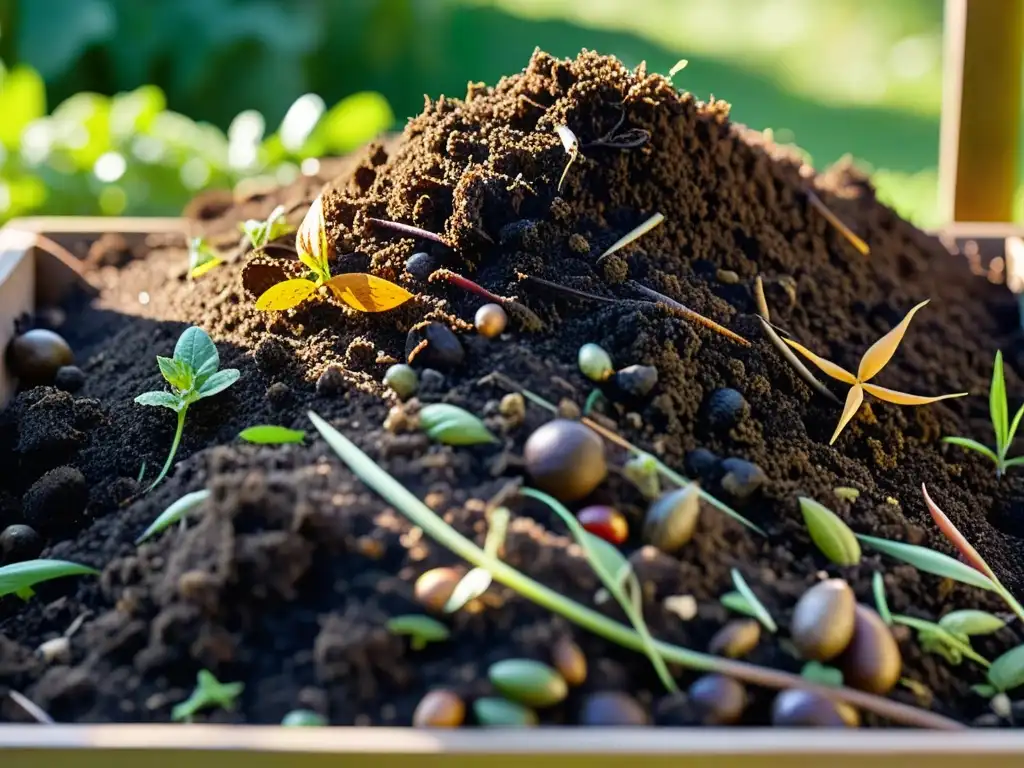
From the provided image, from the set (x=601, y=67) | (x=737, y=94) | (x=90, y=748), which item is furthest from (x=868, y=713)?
(x=737, y=94)

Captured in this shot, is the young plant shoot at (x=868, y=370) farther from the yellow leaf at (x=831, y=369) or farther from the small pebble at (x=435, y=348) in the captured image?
the small pebble at (x=435, y=348)

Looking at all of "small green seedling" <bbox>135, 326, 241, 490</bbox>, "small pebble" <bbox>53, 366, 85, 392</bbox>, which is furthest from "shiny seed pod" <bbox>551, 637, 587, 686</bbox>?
"small pebble" <bbox>53, 366, 85, 392</bbox>

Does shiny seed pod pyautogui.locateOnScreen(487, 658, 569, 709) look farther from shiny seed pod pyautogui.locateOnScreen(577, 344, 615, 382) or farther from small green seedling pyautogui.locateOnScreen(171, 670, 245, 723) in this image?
shiny seed pod pyautogui.locateOnScreen(577, 344, 615, 382)

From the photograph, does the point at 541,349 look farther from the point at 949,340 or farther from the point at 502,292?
the point at 949,340

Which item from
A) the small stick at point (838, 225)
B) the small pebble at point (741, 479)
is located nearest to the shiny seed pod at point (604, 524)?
the small pebble at point (741, 479)

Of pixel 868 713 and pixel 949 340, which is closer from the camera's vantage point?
pixel 868 713

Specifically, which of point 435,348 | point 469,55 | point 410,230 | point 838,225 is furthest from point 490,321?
point 469,55
